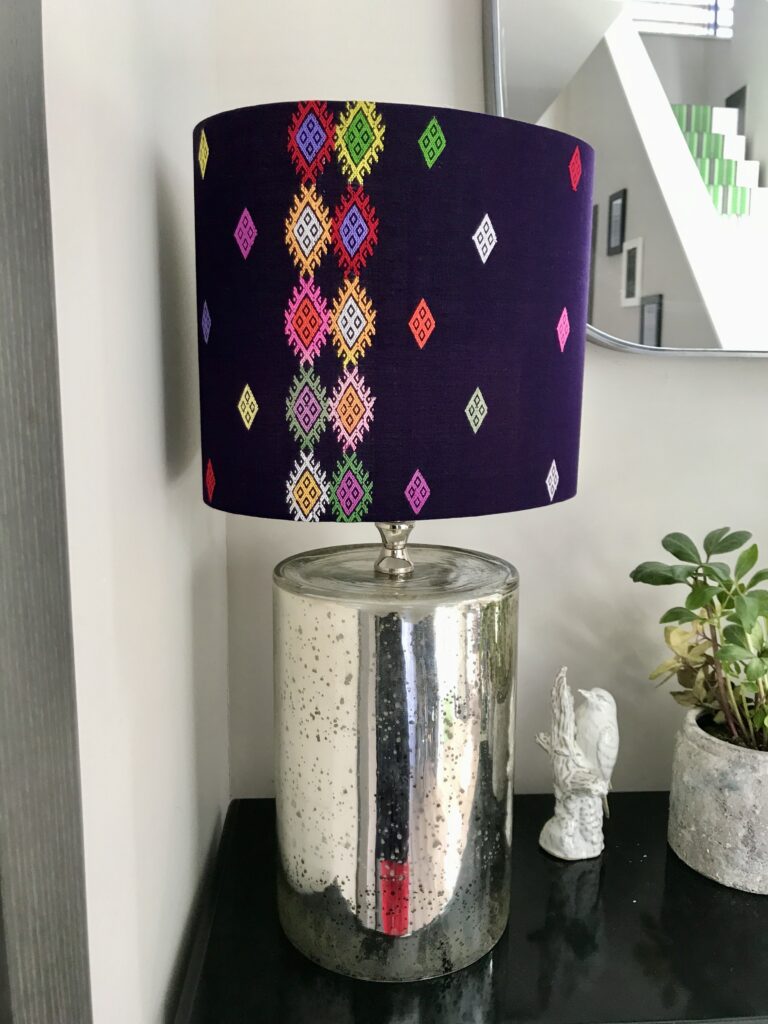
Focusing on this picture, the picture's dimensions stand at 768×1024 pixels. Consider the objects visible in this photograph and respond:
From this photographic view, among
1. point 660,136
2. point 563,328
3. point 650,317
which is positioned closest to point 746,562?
point 650,317

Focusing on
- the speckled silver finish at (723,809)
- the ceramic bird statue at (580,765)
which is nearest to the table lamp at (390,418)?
the ceramic bird statue at (580,765)

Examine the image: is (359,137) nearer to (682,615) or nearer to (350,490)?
(350,490)

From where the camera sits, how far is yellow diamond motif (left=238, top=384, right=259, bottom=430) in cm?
60

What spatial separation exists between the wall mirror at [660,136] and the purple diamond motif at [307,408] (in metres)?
0.57

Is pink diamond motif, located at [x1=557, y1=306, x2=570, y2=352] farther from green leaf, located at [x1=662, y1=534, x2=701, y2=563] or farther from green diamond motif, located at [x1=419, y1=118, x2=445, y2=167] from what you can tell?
green leaf, located at [x1=662, y1=534, x2=701, y2=563]

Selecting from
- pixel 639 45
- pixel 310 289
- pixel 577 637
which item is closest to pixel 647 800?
pixel 577 637

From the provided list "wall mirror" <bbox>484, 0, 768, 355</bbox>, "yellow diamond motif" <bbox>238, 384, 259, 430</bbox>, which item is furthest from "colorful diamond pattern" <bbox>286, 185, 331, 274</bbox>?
"wall mirror" <bbox>484, 0, 768, 355</bbox>

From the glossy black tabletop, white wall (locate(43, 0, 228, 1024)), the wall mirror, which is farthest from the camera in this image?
the wall mirror

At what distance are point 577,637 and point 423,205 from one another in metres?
0.73

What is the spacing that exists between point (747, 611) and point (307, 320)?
0.55 metres

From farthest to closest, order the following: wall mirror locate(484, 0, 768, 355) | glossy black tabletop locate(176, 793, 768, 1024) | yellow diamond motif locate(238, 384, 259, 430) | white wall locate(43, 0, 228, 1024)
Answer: wall mirror locate(484, 0, 768, 355)
glossy black tabletop locate(176, 793, 768, 1024)
yellow diamond motif locate(238, 384, 259, 430)
white wall locate(43, 0, 228, 1024)

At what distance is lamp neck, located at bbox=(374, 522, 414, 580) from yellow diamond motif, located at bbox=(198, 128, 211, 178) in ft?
1.13

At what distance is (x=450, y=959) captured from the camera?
29.4 inches

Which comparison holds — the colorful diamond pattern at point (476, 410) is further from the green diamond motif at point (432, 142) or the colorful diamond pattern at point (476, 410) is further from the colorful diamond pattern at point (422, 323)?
the green diamond motif at point (432, 142)
